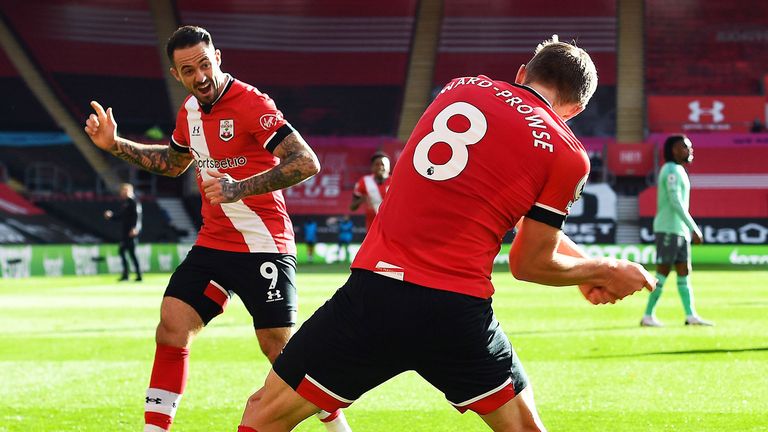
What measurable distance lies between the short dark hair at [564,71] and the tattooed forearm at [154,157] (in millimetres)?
2988

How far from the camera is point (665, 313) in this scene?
49.0 ft

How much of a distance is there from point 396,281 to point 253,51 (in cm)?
3901

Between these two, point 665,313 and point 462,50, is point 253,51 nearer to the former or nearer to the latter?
point 462,50

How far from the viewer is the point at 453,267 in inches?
133

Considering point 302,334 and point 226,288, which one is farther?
point 226,288

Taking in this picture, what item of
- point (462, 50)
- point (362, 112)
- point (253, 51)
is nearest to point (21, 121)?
point (253, 51)

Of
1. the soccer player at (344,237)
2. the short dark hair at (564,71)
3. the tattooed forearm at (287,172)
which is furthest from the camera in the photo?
the soccer player at (344,237)

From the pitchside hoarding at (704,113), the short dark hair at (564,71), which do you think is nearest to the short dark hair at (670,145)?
the short dark hair at (564,71)

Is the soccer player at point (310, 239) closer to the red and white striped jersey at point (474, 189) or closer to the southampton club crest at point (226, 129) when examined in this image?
the southampton club crest at point (226, 129)

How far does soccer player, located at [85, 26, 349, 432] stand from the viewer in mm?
5426

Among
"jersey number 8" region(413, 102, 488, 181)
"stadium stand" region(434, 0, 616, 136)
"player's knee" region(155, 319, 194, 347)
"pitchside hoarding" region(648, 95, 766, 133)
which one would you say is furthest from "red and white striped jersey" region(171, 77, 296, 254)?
"stadium stand" region(434, 0, 616, 136)

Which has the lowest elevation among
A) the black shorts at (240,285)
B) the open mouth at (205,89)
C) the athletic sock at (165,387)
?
the athletic sock at (165,387)

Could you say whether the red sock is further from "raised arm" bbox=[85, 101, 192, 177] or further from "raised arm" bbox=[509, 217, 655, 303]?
"raised arm" bbox=[509, 217, 655, 303]

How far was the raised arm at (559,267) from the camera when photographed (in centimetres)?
343
